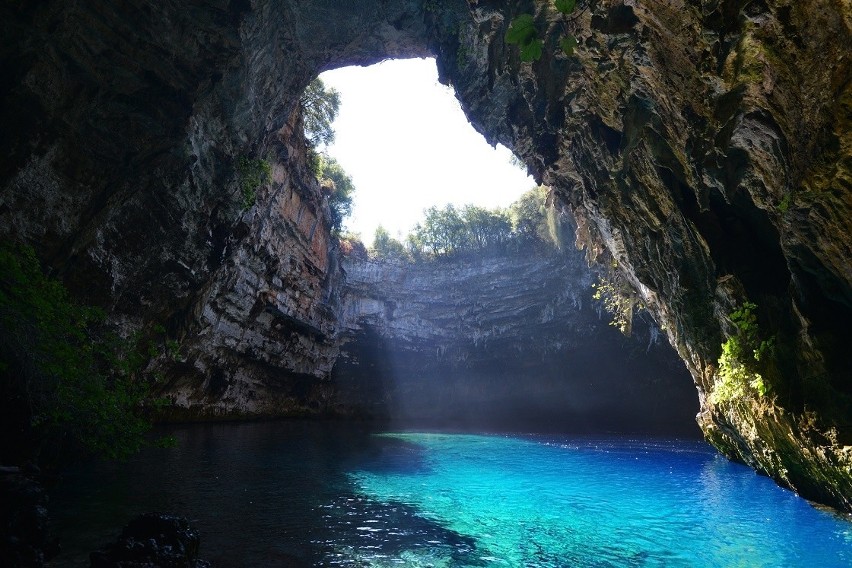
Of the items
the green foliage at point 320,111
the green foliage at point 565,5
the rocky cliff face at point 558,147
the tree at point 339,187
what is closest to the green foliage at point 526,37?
the green foliage at point 565,5

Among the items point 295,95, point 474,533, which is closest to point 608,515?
point 474,533

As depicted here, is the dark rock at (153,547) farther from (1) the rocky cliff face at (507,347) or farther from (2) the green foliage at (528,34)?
(1) the rocky cliff face at (507,347)

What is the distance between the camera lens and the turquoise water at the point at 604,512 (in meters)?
6.32

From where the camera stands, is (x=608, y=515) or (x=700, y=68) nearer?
(x=700, y=68)

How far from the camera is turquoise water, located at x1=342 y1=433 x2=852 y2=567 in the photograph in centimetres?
632

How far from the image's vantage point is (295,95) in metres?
16.9

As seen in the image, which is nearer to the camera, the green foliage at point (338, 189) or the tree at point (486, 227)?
the green foliage at point (338, 189)

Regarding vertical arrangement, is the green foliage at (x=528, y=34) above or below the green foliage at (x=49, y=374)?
above

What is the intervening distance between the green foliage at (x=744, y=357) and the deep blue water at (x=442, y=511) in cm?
233

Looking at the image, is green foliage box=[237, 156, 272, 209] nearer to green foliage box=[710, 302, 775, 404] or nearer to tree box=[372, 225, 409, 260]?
green foliage box=[710, 302, 775, 404]

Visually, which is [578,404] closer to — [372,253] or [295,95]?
[372,253]

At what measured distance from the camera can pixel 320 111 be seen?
86.1 ft

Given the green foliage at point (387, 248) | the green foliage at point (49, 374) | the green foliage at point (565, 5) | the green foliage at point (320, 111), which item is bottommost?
the green foliage at point (49, 374)

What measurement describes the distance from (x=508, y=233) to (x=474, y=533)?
29.2 m
